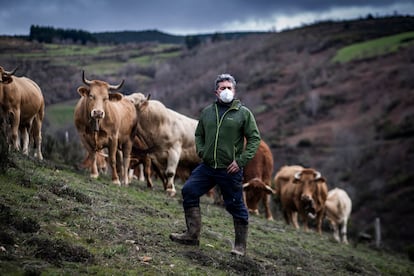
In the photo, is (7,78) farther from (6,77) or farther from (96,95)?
(96,95)

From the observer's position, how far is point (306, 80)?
109500mm

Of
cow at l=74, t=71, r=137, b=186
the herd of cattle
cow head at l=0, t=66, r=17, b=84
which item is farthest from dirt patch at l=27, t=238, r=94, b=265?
cow head at l=0, t=66, r=17, b=84

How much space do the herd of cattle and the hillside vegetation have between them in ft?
15.2

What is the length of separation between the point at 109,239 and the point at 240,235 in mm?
1990

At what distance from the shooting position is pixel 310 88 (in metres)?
107

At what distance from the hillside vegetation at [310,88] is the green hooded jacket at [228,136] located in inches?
465

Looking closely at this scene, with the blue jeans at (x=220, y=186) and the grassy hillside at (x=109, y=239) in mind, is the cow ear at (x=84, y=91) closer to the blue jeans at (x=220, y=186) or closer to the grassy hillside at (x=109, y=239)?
the grassy hillside at (x=109, y=239)

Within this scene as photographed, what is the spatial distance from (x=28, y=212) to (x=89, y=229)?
2.72ft

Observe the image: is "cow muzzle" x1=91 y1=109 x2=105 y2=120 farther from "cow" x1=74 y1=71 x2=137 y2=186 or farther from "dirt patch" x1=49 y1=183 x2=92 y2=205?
"dirt patch" x1=49 y1=183 x2=92 y2=205

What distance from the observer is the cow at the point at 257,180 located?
1753 centimetres

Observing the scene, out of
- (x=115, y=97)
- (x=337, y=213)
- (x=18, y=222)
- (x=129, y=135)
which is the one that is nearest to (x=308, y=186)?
(x=337, y=213)

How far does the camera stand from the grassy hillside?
747cm

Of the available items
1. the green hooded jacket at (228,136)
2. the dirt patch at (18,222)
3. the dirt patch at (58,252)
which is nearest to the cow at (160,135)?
the green hooded jacket at (228,136)

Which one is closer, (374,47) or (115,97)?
(115,97)
